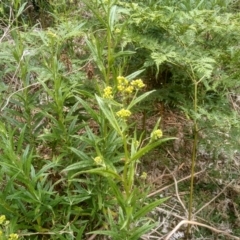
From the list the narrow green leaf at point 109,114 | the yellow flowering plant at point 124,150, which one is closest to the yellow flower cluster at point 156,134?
the yellow flowering plant at point 124,150

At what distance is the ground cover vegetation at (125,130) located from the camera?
1490mm

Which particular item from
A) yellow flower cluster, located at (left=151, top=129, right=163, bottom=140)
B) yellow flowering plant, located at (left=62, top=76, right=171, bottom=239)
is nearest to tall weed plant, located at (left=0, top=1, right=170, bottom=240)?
yellow flowering plant, located at (left=62, top=76, right=171, bottom=239)

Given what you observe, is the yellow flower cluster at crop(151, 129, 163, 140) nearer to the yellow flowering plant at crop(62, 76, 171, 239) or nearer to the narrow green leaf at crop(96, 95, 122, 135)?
the yellow flowering plant at crop(62, 76, 171, 239)

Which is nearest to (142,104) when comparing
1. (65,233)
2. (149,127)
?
(149,127)

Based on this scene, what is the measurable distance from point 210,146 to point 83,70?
738 mm

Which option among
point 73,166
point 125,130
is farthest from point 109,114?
point 73,166

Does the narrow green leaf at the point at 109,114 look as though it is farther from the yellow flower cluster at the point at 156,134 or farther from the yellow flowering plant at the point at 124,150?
the yellow flower cluster at the point at 156,134

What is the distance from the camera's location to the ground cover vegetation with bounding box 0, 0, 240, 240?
149cm

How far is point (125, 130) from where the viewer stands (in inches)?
52.5

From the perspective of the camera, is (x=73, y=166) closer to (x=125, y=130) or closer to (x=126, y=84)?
(x=125, y=130)

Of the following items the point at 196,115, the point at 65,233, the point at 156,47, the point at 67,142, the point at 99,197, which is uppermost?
the point at 156,47

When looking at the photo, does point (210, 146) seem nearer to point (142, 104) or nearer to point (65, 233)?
point (142, 104)

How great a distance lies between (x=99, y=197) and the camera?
157cm

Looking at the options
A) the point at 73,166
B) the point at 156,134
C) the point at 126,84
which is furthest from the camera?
the point at 73,166
